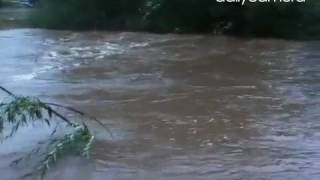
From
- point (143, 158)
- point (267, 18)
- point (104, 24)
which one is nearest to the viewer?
point (143, 158)

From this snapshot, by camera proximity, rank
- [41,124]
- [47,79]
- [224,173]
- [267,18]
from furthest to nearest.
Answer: [267,18] < [47,79] < [41,124] < [224,173]

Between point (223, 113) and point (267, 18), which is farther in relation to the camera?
point (267, 18)

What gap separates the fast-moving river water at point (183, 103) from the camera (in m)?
6.89

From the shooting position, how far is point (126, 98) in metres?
10.4

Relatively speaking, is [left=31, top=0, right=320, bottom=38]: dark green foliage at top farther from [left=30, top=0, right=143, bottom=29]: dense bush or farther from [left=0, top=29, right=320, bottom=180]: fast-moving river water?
[left=0, top=29, right=320, bottom=180]: fast-moving river water

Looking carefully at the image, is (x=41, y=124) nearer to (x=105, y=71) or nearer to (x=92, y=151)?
(x=92, y=151)

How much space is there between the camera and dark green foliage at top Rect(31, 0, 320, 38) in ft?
61.6

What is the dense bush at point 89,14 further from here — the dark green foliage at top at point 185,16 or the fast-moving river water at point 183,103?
the fast-moving river water at point 183,103

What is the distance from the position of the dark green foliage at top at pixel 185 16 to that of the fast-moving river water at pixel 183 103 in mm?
1204

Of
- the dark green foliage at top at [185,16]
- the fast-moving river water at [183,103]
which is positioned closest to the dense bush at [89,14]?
the dark green foliage at top at [185,16]

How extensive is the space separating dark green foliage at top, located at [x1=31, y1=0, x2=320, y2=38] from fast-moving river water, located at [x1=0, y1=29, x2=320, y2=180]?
3.95ft

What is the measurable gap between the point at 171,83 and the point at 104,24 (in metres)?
12.9

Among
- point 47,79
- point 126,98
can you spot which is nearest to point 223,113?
point 126,98

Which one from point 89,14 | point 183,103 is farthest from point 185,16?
point 183,103
